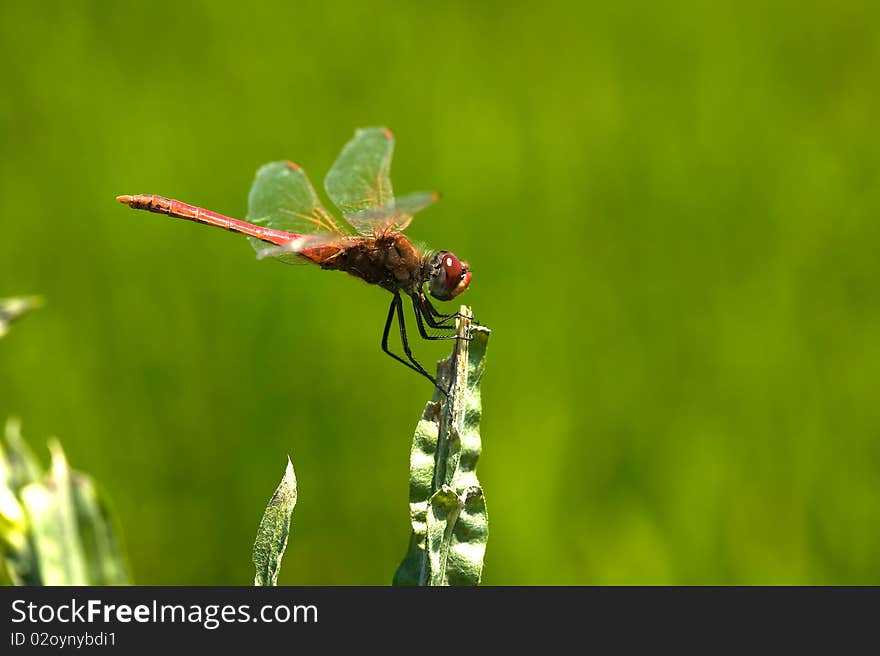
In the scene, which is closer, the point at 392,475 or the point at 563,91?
the point at 392,475

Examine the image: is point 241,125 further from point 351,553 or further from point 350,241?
point 350,241

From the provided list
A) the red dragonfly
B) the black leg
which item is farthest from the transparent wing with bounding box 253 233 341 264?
the black leg

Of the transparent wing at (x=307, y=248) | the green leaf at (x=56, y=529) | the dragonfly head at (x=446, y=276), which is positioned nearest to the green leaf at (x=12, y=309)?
the green leaf at (x=56, y=529)

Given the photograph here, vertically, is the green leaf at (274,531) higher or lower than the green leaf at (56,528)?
lower

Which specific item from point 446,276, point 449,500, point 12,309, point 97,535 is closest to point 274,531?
point 449,500

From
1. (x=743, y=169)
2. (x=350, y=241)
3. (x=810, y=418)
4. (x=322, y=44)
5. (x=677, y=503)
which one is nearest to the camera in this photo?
(x=350, y=241)

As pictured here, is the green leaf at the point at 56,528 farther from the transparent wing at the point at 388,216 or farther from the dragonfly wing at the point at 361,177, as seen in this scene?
the dragonfly wing at the point at 361,177

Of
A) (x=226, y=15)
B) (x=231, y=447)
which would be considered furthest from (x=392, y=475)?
(x=226, y=15)

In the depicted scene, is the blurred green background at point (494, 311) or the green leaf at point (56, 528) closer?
the green leaf at point (56, 528)
